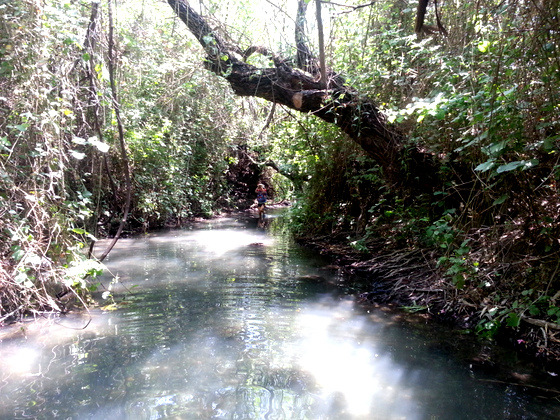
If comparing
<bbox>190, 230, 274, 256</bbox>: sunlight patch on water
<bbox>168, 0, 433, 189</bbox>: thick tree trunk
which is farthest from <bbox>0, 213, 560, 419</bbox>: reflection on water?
<bbox>190, 230, 274, 256</bbox>: sunlight patch on water

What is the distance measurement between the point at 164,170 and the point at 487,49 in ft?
33.2

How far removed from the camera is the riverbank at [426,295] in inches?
150

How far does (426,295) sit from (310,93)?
355 centimetres

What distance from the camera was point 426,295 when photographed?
5.32m

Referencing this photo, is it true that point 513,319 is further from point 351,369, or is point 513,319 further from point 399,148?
point 399,148

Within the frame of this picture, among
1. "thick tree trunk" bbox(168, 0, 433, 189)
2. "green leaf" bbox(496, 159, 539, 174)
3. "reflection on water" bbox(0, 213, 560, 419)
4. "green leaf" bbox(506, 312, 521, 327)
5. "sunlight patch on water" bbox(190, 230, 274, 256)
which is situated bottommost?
"reflection on water" bbox(0, 213, 560, 419)

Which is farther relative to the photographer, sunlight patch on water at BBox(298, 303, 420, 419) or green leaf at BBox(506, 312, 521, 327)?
green leaf at BBox(506, 312, 521, 327)

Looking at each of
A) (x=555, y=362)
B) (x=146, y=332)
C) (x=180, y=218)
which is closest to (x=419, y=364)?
(x=555, y=362)

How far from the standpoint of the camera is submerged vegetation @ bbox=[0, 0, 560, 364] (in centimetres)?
374

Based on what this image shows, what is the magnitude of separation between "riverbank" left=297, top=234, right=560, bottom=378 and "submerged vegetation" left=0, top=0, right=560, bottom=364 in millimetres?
29

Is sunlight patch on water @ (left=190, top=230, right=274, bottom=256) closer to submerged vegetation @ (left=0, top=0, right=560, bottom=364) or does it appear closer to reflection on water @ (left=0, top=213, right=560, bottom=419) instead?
submerged vegetation @ (left=0, top=0, right=560, bottom=364)

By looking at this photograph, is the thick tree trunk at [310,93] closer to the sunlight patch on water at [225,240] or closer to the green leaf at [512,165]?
the green leaf at [512,165]

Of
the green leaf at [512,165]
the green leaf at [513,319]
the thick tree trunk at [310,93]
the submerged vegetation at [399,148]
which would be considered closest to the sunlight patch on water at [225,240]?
the submerged vegetation at [399,148]

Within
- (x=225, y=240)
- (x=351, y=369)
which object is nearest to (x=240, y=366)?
(x=351, y=369)
